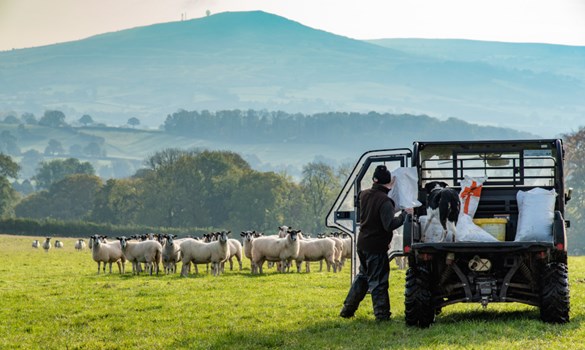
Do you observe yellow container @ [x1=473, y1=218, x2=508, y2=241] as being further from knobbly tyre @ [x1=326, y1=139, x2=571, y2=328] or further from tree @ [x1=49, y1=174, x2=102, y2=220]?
tree @ [x1=49, y1=174, x2=102, y2=220]

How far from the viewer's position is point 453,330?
1505 centimetres

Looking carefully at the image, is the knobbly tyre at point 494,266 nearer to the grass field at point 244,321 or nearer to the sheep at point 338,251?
the grass field at point 244,321

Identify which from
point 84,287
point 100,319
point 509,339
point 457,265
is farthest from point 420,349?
point 84,287

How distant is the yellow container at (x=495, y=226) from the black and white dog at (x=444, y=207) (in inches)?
24.1

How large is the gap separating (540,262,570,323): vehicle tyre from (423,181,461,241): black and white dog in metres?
1.56

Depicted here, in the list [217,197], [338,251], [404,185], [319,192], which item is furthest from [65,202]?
[404,185]

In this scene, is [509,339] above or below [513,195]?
below

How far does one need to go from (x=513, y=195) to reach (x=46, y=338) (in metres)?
7.96

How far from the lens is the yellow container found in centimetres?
1622

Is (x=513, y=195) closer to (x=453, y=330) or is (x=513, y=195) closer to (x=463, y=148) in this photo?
(x=463, y=148)

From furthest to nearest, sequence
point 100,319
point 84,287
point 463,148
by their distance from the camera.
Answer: point 84,287 < point 100,319 < point 463,148

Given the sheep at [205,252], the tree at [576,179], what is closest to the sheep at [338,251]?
the sheep at [205,252]

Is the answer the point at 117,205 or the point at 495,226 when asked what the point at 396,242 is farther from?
the point at 117,205

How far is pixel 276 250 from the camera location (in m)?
36.6
